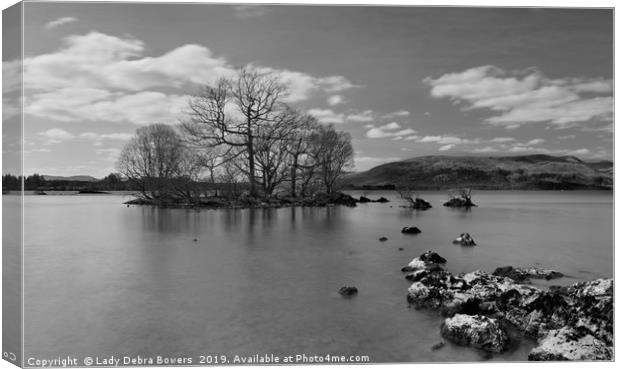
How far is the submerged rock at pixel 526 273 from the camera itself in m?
6.63

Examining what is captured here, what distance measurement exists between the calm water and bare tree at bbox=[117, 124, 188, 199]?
2360 millimetres

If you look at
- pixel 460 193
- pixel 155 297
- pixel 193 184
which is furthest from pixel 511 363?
pixel 460 193

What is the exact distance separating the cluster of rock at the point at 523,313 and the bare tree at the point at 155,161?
7.72m

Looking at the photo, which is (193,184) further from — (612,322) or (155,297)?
(612,322)

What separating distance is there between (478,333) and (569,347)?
0.81m

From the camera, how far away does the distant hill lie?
22.1 ft

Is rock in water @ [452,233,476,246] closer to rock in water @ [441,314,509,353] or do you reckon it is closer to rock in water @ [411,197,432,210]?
rock in water @ [441,314,509,353]

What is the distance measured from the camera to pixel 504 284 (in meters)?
5.30

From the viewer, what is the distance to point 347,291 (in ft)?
18.8

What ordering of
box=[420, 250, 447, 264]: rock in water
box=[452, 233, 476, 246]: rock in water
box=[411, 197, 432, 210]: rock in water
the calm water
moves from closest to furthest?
1. the calm water
2. box=[420, 250, 447, 264]: rock in water
3. box=[452, 233, 476, 246]: rock in water
4. box=[411, 197, 432, 210]: rock in water

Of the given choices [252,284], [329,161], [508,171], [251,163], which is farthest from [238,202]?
[252,284]

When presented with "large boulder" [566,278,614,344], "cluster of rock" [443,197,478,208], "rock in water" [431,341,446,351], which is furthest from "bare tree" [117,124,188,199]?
"cluster of rock" [443,197,478,208]

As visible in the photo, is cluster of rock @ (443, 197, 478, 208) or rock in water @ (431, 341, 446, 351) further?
cluster of rock @ (443, 197, 478, 208)

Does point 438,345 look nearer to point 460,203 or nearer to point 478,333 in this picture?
point 478,333
